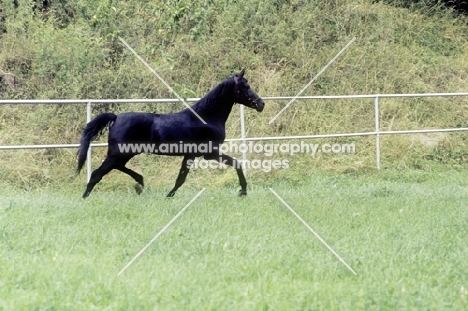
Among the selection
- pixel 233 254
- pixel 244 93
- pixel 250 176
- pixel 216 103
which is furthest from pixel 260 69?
pixel 233 254

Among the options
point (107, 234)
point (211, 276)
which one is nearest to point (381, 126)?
point (107, 234)

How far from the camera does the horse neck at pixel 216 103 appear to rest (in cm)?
943

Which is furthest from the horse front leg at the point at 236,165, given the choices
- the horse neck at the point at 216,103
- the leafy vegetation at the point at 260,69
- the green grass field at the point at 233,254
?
the leafy vegetation at the point at 260,69

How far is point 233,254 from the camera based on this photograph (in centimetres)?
582

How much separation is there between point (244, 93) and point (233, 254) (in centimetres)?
411

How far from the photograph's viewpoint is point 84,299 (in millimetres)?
4520

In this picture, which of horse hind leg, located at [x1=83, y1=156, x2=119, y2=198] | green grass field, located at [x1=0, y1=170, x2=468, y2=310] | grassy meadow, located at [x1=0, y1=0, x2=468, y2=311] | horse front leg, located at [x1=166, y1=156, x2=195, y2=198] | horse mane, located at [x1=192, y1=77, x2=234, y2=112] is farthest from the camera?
horse front leg, located at [x1=166, y1=156, x2=195, y2=198]

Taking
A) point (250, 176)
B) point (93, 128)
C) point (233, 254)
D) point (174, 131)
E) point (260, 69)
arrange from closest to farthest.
Result: point (233, 254) → point (93, 128) → point (174, 131) → point (250, 176) → point (260, 69)

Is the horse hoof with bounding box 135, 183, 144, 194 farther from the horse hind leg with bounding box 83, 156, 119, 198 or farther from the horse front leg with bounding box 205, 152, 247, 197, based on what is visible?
the horse front leg with bounding box 205, 152, 247, 197

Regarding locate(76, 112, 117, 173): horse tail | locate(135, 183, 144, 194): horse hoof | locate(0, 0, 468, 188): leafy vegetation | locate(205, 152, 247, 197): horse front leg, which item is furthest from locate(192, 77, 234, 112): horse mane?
locate(0, 0, 468, 188): leafy vegetation

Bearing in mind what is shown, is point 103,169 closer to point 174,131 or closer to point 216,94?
point 174,131

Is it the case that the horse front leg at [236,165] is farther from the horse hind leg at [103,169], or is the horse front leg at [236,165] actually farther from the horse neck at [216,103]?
the horse hind leg at [103,169]

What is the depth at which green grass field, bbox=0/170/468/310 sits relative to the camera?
4.54 meters

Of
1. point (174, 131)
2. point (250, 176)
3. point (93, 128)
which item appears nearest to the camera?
point (93, 128)
